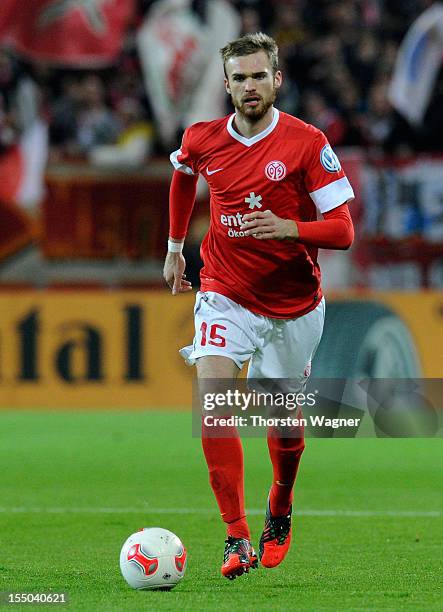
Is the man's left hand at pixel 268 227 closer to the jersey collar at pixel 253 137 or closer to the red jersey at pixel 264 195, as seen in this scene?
the red jersey at pixel 264 195

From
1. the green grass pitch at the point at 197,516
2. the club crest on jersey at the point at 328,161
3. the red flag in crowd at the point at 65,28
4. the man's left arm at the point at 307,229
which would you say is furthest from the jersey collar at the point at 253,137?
the red flag in crowd at the point at 65,28

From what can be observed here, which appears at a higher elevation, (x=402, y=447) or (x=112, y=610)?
(x=112, y=610)

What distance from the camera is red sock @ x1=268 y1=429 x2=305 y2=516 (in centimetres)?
610

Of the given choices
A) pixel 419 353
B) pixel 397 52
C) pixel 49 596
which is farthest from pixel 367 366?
pixel 49 596

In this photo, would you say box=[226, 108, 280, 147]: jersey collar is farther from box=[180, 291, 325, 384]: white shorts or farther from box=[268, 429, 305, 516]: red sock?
box=[268, 429, 305, 516]: red sock

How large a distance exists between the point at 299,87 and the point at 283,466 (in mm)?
10141

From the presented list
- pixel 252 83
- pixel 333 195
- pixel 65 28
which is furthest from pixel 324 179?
pixel 65 28

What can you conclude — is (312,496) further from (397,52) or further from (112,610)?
(397,52)

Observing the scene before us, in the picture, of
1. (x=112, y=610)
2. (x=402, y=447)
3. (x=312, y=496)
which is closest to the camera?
(x=112, y=610)

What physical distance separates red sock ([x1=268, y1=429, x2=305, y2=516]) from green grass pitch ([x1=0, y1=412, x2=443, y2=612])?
26cm

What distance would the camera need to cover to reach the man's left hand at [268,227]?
5.31 meters

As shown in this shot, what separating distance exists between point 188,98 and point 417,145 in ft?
8.28

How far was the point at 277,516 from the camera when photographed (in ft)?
19.8

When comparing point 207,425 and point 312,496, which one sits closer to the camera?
point 207,425
